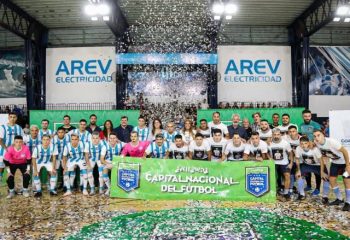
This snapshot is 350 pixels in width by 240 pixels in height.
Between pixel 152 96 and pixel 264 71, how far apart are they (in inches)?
255

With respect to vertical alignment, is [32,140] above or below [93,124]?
below

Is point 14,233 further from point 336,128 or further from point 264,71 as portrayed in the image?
point 264,71

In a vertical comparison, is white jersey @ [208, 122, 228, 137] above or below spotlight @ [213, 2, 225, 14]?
below

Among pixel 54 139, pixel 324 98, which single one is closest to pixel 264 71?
pixel 324 98

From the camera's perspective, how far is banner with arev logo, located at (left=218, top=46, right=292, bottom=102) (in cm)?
1948

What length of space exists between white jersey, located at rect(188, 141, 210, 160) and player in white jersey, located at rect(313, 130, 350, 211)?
2.17 meters

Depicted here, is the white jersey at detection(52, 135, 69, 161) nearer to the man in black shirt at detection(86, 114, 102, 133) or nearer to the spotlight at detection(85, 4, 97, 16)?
the man in black shirt at detection(86, 114, 102, 133)

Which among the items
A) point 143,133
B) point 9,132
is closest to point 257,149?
point 143,133

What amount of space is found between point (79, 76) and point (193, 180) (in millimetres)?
14482

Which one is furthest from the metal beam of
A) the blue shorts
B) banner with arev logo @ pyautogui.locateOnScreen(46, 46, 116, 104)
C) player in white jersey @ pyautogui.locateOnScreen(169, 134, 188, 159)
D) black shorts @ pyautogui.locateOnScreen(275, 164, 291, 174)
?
the blue shorts

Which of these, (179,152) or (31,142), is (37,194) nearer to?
(31,142)

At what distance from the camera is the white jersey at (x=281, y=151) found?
23.4 feet

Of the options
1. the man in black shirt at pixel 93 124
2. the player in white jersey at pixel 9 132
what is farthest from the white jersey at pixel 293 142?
the player in white jersey at pixel 9 132

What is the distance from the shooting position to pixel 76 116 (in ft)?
31.1
